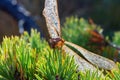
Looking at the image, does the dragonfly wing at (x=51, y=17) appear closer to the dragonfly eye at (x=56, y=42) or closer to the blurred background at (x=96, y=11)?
the dragonfly eye at (x=56, y=42)

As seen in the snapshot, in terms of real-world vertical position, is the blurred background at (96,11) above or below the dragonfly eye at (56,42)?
above

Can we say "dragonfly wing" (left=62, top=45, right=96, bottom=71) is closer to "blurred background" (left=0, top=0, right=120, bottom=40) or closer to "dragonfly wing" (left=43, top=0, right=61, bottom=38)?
"dragonfly wing" (left=43, top=0, right=61, bottom=38)

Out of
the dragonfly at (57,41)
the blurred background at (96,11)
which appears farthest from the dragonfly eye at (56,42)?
the blurred background at (96,11)

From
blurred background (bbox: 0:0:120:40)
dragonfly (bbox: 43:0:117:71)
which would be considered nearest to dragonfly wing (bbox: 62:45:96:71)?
dragonfly (bbox: 43:0:117:71)

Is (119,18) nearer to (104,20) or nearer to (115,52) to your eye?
(104,20)

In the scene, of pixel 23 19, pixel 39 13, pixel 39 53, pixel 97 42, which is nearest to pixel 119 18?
pixel 39 13

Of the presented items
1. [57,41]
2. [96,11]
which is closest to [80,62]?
[57,41]

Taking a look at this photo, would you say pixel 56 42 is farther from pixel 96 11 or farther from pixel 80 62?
pixel 96 11

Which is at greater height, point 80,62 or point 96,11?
point 96,11
